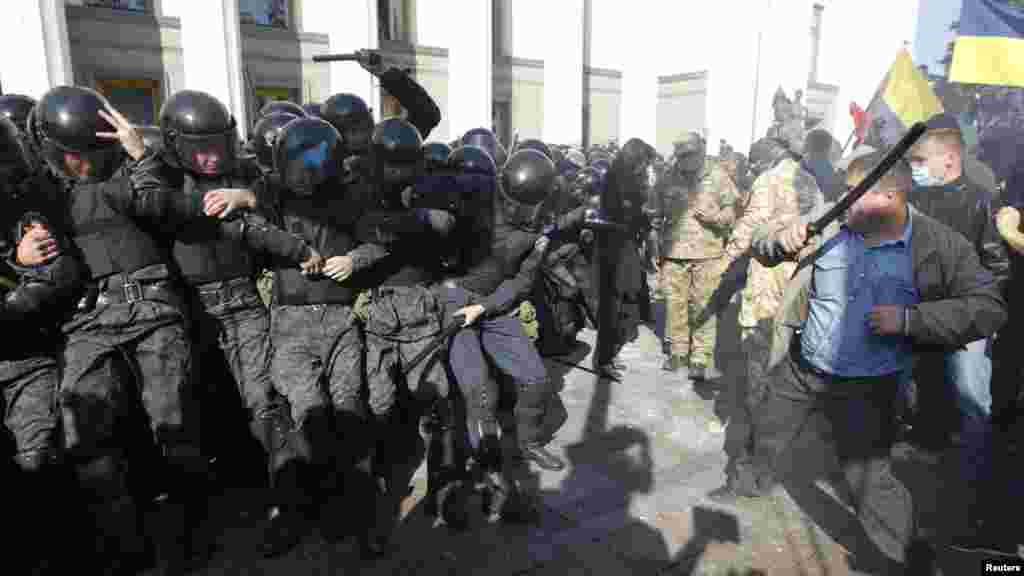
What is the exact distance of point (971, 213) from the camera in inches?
164

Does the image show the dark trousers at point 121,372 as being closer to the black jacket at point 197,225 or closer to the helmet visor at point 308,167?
the black jacket at point 197,225

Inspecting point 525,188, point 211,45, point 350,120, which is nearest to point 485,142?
point 350,120

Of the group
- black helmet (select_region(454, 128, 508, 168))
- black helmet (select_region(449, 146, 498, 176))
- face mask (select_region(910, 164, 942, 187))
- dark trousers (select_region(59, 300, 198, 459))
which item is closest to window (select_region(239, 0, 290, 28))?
black helmet (select_region(454, 128, 508, 168))

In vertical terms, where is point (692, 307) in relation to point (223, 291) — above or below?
below

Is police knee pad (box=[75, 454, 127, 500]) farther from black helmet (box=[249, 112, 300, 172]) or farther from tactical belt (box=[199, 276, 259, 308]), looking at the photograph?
black helmet (box=[249, 112, 300, 172])

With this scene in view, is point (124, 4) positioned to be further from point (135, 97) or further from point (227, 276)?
point (227, 276)

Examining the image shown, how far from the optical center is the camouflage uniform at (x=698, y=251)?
19.3ft

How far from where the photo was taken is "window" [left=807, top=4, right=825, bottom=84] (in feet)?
91.1

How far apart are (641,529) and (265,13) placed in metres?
17.2

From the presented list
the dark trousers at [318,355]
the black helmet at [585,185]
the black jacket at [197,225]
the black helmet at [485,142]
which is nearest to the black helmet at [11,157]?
the black jacket at [197,225]

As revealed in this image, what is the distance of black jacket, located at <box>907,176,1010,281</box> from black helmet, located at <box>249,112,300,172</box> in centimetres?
393

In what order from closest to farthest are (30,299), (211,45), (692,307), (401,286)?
(30,299), (401,286), (692,307), (211,45)

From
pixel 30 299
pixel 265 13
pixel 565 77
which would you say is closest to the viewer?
pixel 30 299

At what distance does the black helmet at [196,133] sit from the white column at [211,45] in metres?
11.3
